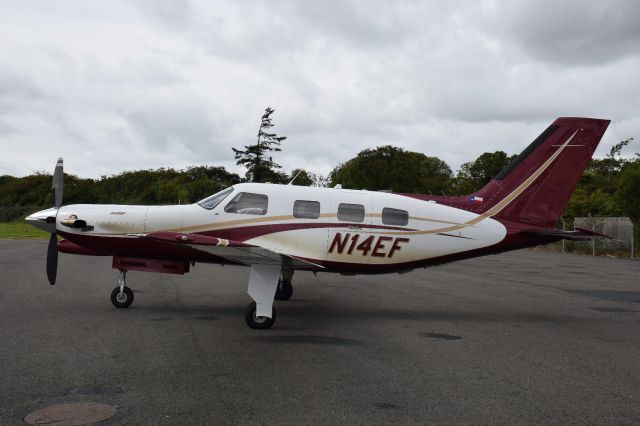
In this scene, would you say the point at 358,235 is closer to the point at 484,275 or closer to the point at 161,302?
the point at 161,302

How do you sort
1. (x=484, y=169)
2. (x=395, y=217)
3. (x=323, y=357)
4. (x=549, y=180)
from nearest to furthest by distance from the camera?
(x=323, y=357) < (x=395, y=217) < (x=549, y=180) < (x=484, y=169)

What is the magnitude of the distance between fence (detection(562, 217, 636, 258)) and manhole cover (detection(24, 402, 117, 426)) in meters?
35.5

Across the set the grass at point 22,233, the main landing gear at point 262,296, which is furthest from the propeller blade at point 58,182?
the grass at point 22,233

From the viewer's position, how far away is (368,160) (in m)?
84.7

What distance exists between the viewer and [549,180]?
1228cm

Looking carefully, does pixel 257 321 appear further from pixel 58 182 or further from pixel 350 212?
pixel 58 182

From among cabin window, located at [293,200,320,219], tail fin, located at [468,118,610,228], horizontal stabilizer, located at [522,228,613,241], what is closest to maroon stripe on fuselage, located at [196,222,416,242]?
cabin window, located at [293,200,320,219]

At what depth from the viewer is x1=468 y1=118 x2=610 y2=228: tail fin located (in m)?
12.2

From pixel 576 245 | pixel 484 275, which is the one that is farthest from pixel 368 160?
pixel 484 275

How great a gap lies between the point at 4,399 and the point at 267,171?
5654 cm

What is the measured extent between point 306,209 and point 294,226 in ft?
1.45

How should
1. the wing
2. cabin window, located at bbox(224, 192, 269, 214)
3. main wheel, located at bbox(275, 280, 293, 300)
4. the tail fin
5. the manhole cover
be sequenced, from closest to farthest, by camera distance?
1. the manhole cover
2. the wing
3. cabin window, located at bbox(224, 192, 269, 214)
4. the tail fin
5. main wheel, located at bbox(275, 280, 293, 300)

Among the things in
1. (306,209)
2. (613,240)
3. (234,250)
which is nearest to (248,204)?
(306,209)

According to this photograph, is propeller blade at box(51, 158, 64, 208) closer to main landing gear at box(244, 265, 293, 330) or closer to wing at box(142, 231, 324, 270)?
wing at box(142, 231, 324, 270)
